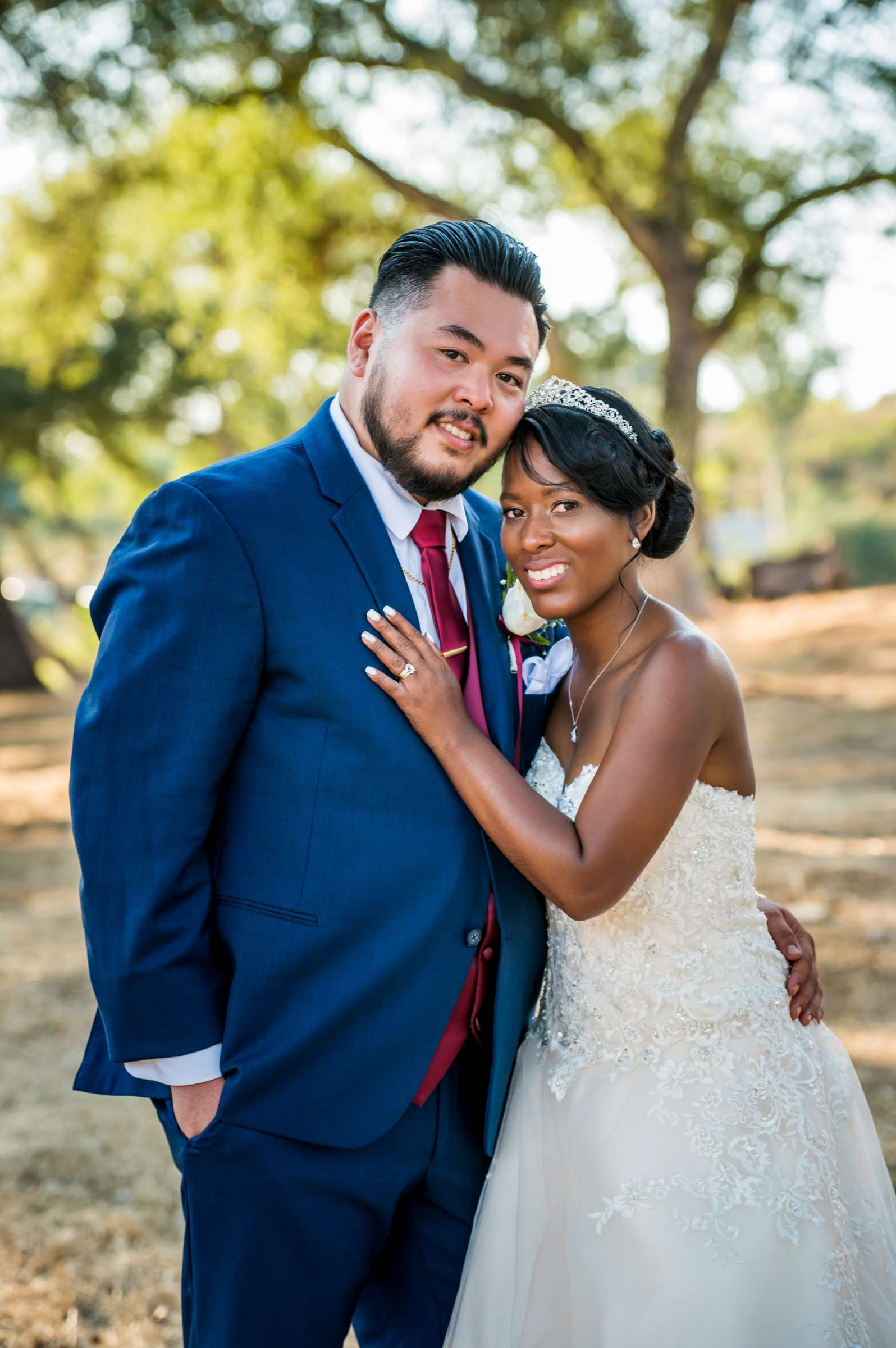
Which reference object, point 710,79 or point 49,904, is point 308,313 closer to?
point 710,79

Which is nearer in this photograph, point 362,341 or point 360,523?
point 360,523

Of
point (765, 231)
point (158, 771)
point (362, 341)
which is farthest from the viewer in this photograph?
point (765, 231)

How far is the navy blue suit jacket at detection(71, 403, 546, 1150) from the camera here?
200 cm

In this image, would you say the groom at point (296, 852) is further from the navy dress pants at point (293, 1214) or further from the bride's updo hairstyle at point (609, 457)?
the bride's updo hairstyle at point (609, 457)

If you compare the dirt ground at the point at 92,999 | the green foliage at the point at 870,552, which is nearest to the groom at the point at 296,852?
the dirt ground at the point at 92,999

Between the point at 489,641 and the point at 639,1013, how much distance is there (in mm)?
840

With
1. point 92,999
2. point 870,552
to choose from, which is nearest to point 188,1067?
point 92,999

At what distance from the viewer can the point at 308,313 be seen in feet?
58.9

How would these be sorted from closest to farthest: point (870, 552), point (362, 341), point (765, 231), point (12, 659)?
point (362, 341) → point (765, 231) → point (12, 659) → point (870, 552)

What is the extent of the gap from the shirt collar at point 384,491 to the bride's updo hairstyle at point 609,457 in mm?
251

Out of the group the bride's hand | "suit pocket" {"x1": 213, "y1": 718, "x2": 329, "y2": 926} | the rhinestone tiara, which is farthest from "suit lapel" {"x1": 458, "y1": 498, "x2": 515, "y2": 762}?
"suit pocket" {"x1": 213, "y1": 718, "x2": 329, "y2": 926}

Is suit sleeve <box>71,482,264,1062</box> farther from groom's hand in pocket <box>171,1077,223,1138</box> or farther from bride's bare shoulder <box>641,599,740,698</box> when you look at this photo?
bride's bare shoulder <box>641,599,740,698</box>

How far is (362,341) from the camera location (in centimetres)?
240

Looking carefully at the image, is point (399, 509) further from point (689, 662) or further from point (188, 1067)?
point (188, 1067)
